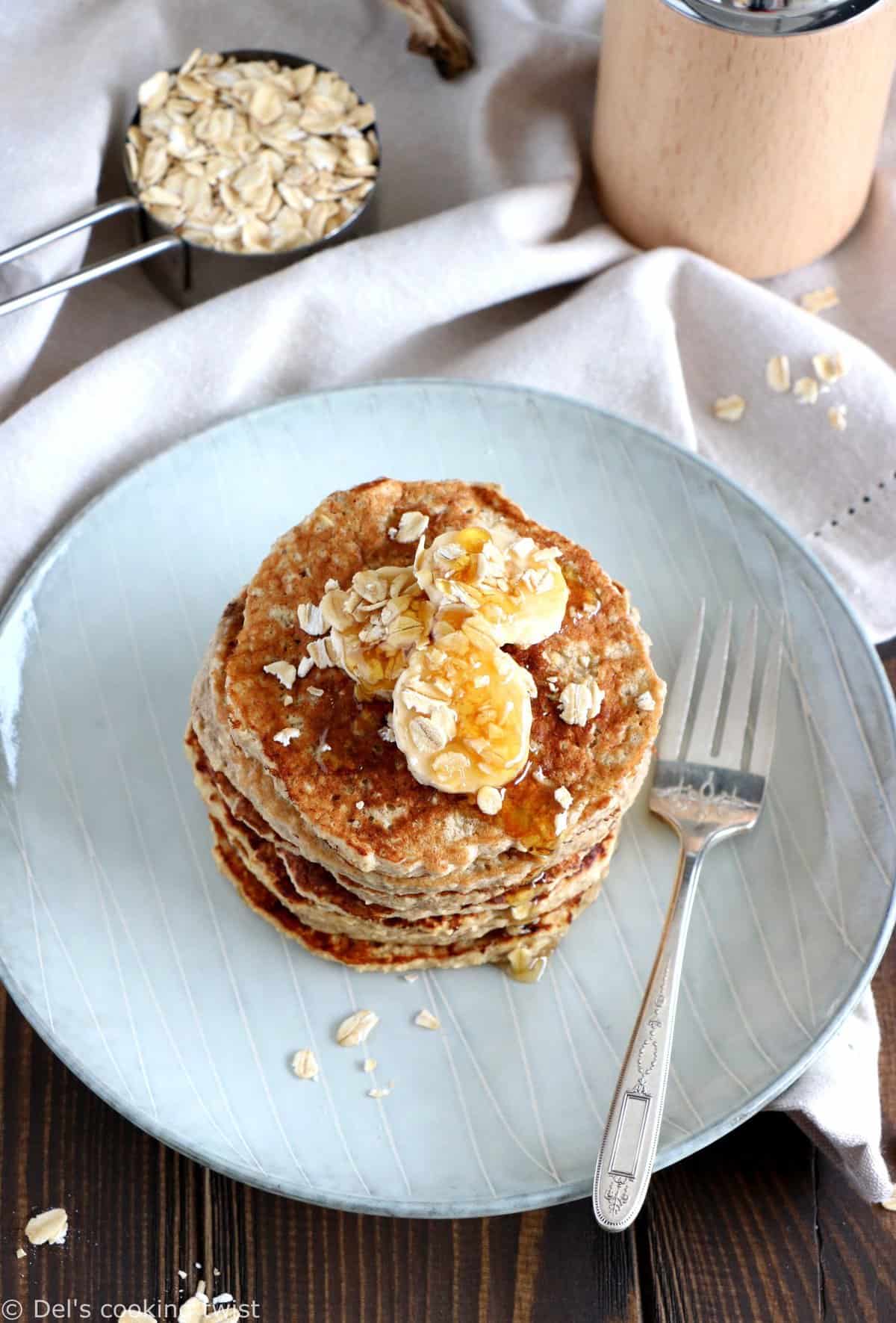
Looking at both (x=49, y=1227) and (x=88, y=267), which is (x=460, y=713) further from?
(x=88, y=267)

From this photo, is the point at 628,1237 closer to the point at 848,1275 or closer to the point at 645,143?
the point at 848,1275

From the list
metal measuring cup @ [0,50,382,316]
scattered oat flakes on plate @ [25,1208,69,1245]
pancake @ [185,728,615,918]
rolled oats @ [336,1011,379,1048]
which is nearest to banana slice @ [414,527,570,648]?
pancake @ [185,728,615,918]

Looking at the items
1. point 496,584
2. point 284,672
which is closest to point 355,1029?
point 284,672

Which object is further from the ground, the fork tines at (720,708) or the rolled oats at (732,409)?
the rolled oats at (732,409)

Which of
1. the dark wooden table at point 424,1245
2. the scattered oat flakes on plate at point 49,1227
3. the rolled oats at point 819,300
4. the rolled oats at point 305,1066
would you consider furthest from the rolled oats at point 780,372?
the scattered oat flakes on plate at point 49,1227

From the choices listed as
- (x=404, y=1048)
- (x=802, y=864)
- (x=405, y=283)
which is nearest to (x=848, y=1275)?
(x=802, y=864)

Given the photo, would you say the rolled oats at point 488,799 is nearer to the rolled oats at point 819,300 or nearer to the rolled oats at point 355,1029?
the rolled oats at point 355,1029

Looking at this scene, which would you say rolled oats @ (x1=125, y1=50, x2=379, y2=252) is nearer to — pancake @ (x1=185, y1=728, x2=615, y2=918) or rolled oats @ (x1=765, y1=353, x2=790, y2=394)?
rolled oats @ (x1=765, y1=353, x2=790, y2=394)
